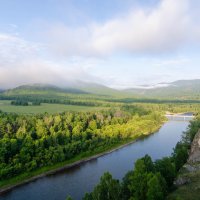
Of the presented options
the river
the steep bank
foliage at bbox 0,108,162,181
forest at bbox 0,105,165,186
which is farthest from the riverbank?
the steep bank

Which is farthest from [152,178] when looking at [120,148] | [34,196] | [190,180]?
[120,148]

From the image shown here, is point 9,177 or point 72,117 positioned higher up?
point 72,117

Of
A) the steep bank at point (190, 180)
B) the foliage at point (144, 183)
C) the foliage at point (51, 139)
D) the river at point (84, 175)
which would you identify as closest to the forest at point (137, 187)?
the foliage at point (144, 183)

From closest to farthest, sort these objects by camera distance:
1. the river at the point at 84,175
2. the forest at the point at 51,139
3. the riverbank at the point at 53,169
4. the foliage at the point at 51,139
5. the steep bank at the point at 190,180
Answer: the steep bank at the point at 190,180 → the river at the point at 84,175 → the riverbank at the point at 53,169 → the forest at the point at 51,139 → the foliage at the point at 51,139

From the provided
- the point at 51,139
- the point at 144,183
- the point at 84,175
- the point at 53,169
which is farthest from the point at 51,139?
the point at 144,183

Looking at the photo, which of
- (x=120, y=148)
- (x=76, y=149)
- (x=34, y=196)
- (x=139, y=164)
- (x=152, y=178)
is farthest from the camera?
(x=120, y=148)

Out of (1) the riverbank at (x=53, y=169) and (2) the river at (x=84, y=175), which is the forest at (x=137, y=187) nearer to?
(2) the river at (x=84, y=175)

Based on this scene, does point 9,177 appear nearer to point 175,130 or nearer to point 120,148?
point 120,148

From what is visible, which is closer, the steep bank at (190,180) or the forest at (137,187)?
the forest at (137,187)
